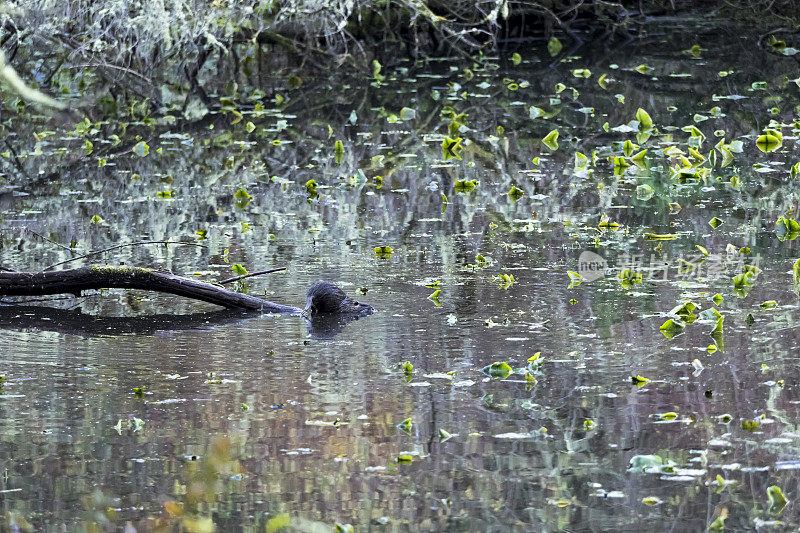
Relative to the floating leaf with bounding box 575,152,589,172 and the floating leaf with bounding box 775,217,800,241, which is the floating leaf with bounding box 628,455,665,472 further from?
the floating leaf with bounding box 575,152,589,172

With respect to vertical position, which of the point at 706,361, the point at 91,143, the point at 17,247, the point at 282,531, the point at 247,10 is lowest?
the point at 282,531

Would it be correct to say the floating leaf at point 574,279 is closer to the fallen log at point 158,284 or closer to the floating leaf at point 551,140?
the fallen log at point 158,284

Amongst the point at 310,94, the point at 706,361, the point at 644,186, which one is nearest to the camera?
the point at 706,361

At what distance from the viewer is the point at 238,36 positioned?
16438 mm

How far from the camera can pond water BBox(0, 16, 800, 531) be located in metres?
4.04

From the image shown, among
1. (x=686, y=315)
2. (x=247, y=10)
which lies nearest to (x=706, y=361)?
(x=686, y=315)

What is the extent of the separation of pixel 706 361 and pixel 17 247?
15.6ft

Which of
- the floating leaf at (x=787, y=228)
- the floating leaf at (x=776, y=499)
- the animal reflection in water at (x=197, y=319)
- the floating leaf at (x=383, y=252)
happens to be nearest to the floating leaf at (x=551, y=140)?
the floating leaf at (x=787, y=228)

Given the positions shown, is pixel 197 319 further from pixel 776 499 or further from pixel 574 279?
pixel 776 499

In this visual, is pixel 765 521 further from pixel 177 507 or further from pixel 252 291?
pixel 252 291

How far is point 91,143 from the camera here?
12461mm

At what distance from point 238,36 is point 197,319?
10.6 meters

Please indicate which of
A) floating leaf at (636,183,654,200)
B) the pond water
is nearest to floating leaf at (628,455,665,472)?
the pond water

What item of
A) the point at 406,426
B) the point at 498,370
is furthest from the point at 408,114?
the point at 406,426
